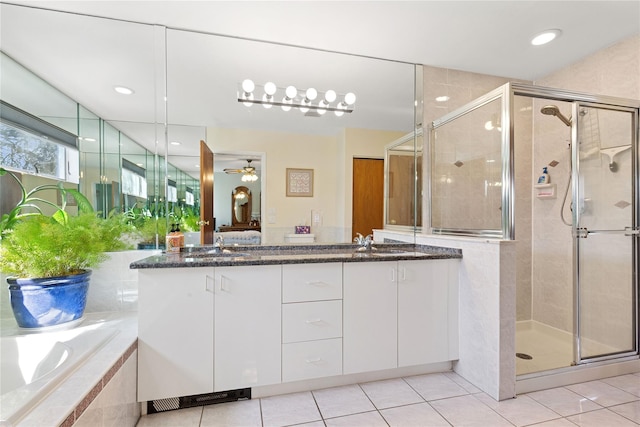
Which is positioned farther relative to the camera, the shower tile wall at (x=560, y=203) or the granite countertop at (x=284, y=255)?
the shower tile wall at (x=560, y=203)

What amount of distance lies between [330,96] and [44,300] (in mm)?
2265

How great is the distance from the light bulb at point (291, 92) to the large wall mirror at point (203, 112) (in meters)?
0.03

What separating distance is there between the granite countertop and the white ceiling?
632 millimetres

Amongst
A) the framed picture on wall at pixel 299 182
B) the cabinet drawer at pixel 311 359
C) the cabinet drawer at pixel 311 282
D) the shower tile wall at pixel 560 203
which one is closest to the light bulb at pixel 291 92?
the framed picture on wall at pixel 299 182

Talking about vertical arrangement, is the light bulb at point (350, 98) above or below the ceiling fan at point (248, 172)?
→ above

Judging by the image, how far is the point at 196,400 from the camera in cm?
169

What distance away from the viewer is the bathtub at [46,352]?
1.25 m

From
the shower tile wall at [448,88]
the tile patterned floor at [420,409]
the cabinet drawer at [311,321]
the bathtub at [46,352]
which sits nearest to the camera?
the bathtub at [46,352]

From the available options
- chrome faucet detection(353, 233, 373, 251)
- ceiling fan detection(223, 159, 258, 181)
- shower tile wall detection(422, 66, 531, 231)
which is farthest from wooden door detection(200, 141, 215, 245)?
shower tile wall detection(422, 66, 531, 231)

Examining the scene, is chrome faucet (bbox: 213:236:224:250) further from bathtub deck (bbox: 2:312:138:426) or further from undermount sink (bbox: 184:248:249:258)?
bathtub deck (bbox: 2:312:138:426)

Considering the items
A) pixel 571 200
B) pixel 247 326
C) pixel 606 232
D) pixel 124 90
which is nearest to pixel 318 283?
pixel 247 326

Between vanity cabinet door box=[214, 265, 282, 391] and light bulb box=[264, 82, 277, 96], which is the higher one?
light bulb box=[264, 82, 277, 96]

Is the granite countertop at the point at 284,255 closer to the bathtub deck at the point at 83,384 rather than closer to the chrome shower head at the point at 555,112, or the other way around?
the bathtub deck at the point at 83,384

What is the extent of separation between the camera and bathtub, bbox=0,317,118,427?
4.11 feet
